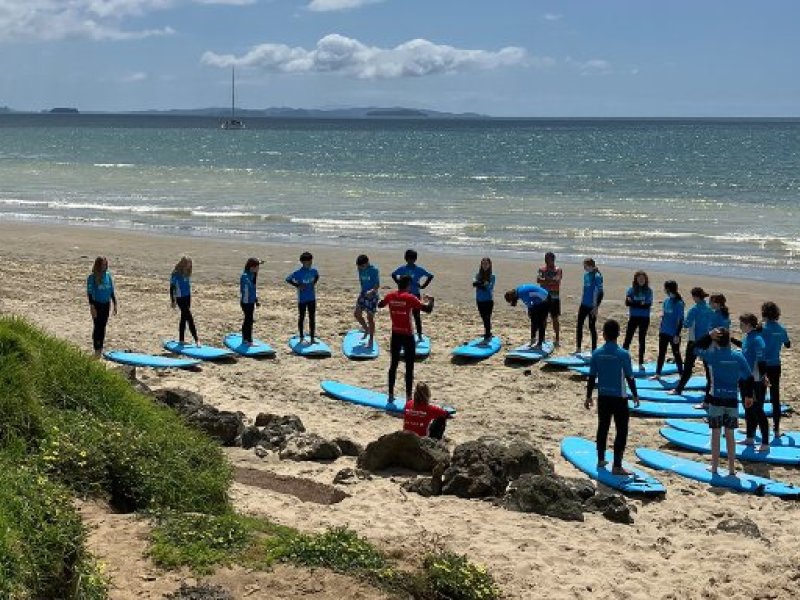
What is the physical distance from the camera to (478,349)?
16328 millimetres

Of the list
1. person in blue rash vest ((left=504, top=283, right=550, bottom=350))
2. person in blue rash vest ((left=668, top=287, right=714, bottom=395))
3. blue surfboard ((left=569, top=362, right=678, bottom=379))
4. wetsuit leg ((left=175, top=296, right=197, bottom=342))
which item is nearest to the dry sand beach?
blue surfboard ((left=569, top=362, right=678, bottom=379))

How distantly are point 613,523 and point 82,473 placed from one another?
14.3ft

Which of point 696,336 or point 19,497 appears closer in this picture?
point 19,497

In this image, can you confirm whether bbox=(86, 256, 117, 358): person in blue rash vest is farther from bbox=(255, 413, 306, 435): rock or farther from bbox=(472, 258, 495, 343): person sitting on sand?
bbox=(472, 258, 495, 343): person sitting on sand

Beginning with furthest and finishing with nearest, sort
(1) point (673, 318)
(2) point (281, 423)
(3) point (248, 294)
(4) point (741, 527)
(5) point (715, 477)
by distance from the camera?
1. (3) point (248, 294)
2. (1) point (673, 318)
3. (2) point (281, 423)
4. (5) point (715, 477)
5. (4) point (741, 527)

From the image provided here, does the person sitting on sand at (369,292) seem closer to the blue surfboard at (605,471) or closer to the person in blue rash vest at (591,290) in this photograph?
the person in blue rash vest at (591,290)

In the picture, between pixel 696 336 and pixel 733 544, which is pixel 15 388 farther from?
pixel 696 336

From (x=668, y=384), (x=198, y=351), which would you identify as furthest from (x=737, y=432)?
(x=198, y=351)

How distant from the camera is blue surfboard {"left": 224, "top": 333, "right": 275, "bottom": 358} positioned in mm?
15938

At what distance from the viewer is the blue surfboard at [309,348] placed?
1616 cm

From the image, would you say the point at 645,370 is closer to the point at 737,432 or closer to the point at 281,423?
the point at 737,432

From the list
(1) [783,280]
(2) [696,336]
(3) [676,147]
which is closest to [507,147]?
(3) [676,147]

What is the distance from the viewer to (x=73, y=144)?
Result: 101562mm

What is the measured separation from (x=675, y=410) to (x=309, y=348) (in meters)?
5.63
